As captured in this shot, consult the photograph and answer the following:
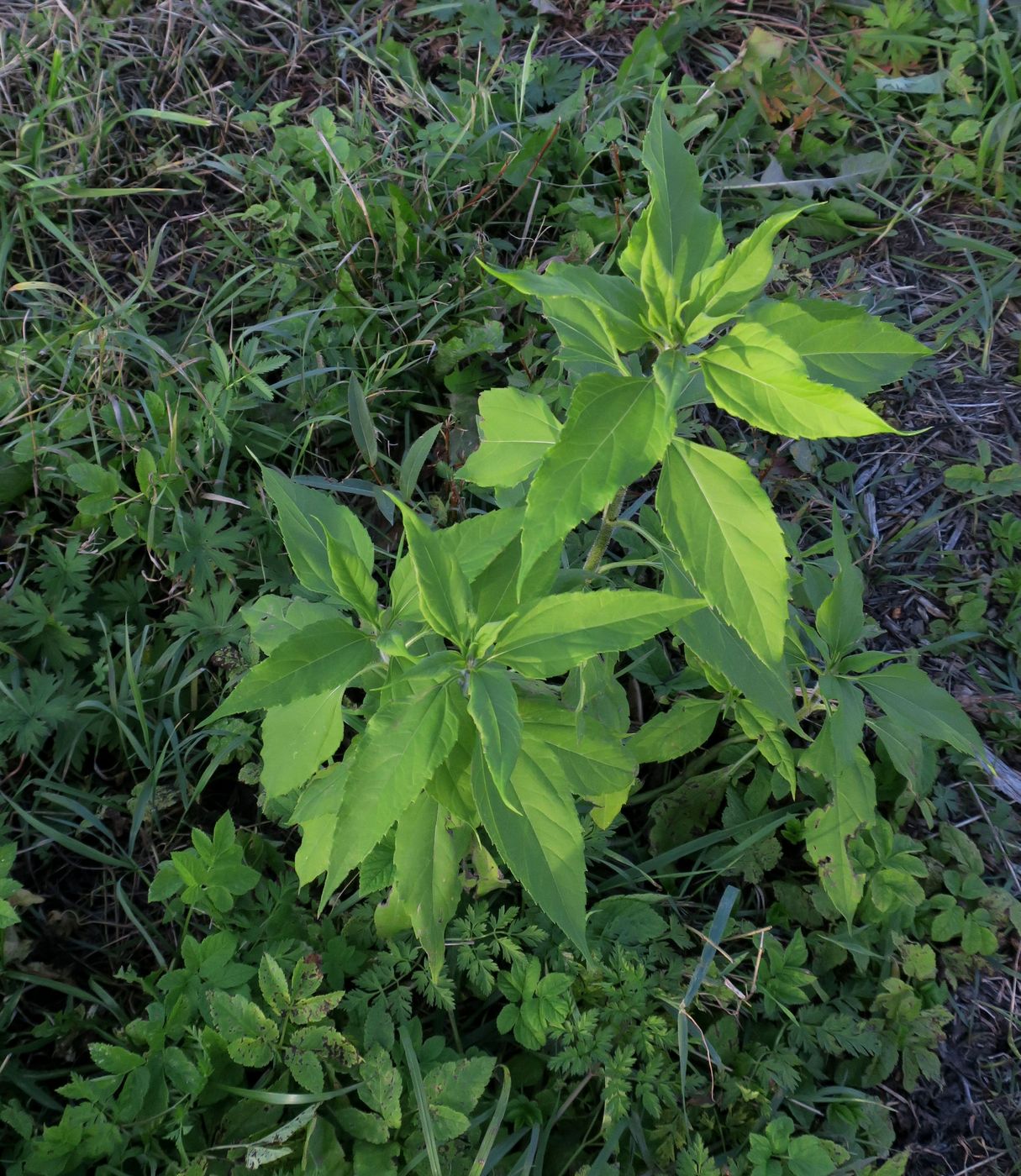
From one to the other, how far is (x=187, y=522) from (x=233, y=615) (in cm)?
33

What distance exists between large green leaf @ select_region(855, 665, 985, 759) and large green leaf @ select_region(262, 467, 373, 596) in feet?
4.17

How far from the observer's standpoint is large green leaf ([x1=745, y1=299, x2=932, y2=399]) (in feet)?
4.81

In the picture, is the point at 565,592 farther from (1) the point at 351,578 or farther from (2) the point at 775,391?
(2) the point at 775,391

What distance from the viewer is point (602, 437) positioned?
1.39m

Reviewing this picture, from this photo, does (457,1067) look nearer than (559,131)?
Yes

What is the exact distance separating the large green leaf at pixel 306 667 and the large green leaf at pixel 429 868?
0.32 metres

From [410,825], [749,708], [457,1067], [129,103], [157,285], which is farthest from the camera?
[129,103]

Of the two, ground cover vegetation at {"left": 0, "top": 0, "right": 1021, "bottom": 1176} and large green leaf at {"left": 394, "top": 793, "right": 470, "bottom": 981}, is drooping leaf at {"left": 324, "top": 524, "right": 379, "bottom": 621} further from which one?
large green leaf at {"left": 394, "top": 793, "right": 470, "bottom": 981}

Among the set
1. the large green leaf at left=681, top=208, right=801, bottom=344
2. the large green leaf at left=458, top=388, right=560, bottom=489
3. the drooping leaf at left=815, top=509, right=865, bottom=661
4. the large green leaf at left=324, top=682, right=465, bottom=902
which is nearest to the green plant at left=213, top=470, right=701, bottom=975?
the large green leaf at left=324, top=682, right=465, bottom=902

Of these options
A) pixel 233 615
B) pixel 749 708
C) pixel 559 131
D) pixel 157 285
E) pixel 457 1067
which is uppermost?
pixel 559 131

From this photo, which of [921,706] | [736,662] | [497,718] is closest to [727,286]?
[736,662]

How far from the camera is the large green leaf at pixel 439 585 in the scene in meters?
1.51

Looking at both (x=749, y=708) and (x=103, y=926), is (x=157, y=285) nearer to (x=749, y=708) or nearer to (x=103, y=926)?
(x=103, y=926)

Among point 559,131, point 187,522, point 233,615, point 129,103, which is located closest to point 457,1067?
point 233,615
